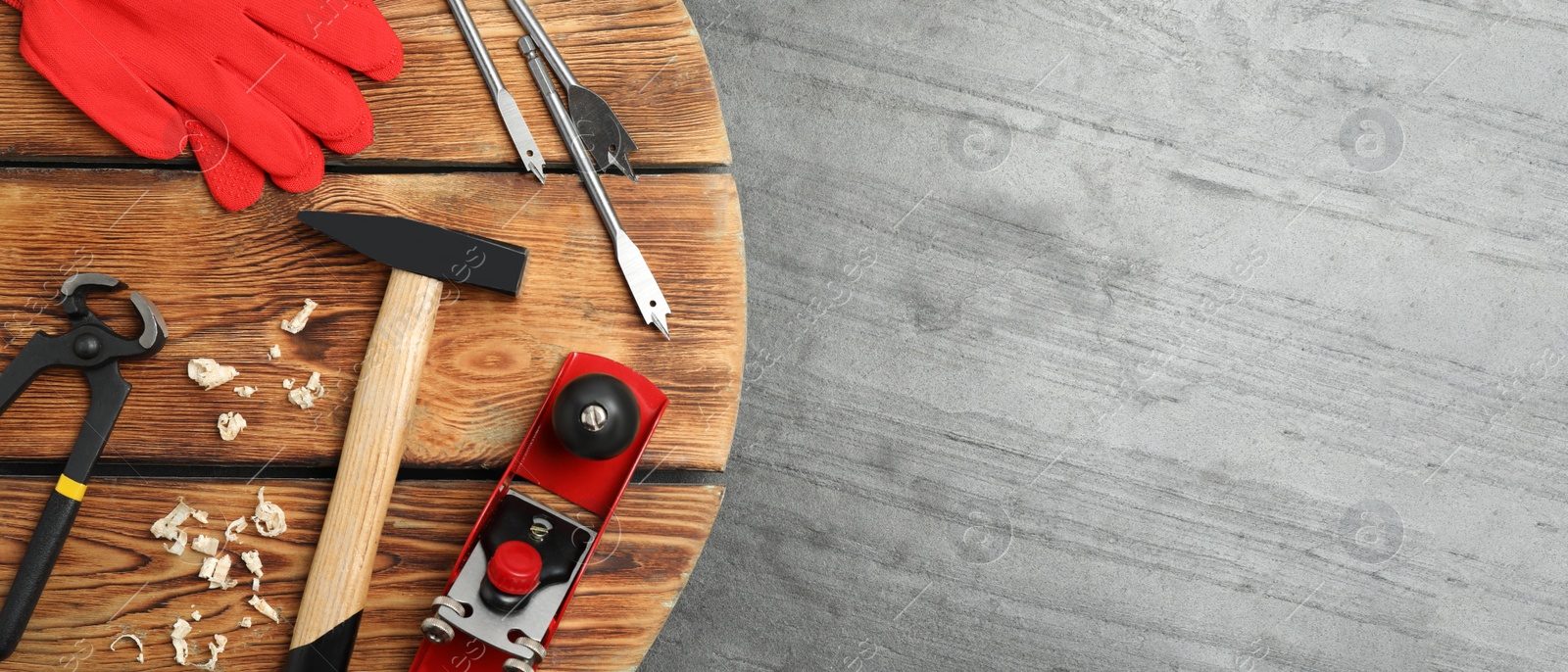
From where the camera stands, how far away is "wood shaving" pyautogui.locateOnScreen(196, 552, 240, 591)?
101 centimetres

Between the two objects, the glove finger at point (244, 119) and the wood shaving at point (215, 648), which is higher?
the glove finger at point (244, 119)

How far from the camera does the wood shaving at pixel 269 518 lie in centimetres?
102

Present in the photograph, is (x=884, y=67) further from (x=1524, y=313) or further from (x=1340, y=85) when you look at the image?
(x=1524, y=313)

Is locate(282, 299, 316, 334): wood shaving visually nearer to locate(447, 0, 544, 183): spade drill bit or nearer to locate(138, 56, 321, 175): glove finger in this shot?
locate(138, 56, 321, 175): glove finger

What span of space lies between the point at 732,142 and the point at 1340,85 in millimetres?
1261

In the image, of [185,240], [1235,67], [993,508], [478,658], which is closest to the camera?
[478,658]

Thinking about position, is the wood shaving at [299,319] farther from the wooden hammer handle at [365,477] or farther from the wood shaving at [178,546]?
the wood shaving at [178,546]

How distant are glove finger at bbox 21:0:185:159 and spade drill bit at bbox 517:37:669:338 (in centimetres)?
47

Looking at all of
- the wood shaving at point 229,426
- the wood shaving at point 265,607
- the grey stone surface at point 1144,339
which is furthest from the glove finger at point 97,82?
the grey stone surface at point 1144,339

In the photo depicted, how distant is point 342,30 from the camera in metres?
1.09

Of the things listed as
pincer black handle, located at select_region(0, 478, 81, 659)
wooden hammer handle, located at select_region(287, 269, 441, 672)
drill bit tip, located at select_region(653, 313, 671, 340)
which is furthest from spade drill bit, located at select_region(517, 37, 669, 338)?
pincer black handle, located at select_region(0, 478, 81, 659)

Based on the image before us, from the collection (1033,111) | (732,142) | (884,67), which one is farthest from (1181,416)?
(732,142)

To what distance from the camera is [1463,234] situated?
5.60 ft

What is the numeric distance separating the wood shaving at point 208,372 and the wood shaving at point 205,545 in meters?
0.19
